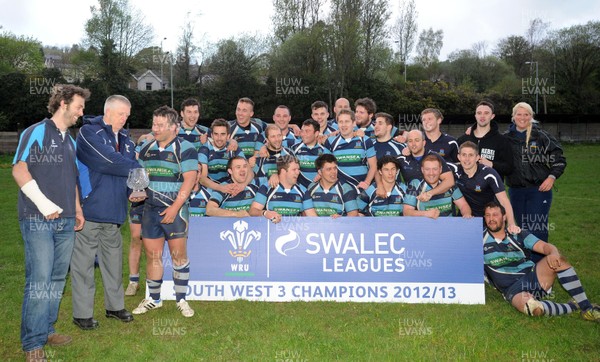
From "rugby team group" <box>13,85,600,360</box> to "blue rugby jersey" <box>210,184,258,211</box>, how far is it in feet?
0.05

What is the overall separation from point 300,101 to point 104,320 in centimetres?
3714

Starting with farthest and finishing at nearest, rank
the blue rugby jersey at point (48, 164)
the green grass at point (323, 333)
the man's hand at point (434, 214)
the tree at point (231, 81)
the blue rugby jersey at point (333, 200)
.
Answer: the tree at point (231, 81)
the blue rugby jersey at point (333, 200)
the man's hand at point (434, 214)
the green grass at point (323, 333)
the blue rugby jersey at point (48, 164)

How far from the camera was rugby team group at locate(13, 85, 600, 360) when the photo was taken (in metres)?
4.86

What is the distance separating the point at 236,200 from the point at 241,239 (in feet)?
2.18

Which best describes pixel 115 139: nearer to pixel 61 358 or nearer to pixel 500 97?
pixel 61 358

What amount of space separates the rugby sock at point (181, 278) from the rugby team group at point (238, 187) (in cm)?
2

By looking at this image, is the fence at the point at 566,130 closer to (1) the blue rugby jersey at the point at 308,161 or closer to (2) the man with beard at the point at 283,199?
(1) the blue rugby jersey at the point at 308,161

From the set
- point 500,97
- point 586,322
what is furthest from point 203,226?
point 500,97

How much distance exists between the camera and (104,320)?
6000 mm

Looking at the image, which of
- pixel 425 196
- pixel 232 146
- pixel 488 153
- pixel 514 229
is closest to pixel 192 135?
pixel 232 146

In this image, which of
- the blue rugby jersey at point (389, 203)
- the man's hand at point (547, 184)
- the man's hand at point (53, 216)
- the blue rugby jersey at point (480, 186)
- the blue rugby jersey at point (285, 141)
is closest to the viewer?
the man's hand at point (53, 216)

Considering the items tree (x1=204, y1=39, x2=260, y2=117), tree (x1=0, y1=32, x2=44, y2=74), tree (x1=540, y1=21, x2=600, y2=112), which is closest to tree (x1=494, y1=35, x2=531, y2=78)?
tree (x1=540, y1=21, x2=600, y2=112)

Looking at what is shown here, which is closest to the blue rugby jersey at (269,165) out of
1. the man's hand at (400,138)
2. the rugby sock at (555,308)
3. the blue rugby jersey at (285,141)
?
the blue rugby jersey at (285,141)

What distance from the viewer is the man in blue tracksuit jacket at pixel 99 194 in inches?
214
